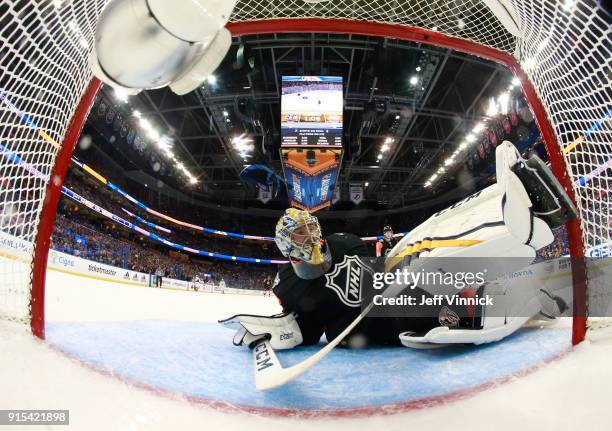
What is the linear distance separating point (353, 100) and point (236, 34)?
7.22 metres

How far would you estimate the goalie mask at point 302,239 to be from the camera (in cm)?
121

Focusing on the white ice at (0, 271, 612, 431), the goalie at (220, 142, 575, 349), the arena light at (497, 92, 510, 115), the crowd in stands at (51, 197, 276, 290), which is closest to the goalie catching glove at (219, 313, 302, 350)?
the goalie at (220, 142, 575, 349)

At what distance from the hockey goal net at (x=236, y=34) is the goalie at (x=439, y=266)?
0.28m

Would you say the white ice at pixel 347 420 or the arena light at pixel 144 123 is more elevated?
the arena light at pixel 144 123

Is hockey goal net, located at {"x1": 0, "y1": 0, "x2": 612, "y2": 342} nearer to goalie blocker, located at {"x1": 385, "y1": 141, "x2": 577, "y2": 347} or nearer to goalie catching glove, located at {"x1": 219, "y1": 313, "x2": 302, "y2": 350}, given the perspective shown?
goalie blocker, located at {"x1": 385, "y1": 141, "x2": 577, "y2": 347}

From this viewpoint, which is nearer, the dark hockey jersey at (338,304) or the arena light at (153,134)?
the dark hockey jersey at (338,304)

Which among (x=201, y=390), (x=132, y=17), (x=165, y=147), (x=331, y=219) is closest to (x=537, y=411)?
(x=201, y=390)

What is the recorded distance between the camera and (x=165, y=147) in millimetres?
10555

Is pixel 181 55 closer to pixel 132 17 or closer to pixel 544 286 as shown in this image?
pixel 132 17

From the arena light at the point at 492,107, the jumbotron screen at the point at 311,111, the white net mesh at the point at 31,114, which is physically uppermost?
the arena light at the point at 492,107

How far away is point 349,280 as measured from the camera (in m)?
1.34

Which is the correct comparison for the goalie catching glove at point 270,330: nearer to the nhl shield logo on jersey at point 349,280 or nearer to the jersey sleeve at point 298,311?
the jersey sleeve at point 298,311

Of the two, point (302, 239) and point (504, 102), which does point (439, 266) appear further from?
point (504, 102)

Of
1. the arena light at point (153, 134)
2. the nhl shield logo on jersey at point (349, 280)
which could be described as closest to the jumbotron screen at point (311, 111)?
the nhl shield logo on jersey at point (349, 280)
